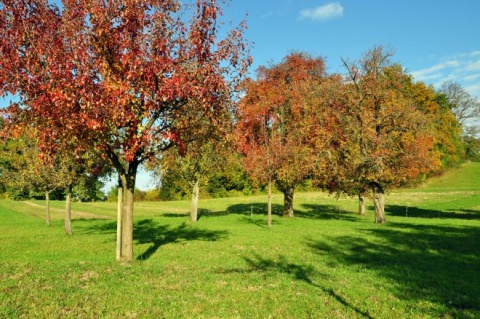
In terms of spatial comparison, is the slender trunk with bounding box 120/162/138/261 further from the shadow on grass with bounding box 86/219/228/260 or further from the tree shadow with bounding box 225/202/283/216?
the tree shadow with bounding box 225/202/283/216

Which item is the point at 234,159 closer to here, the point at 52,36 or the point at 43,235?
the point at 43,235

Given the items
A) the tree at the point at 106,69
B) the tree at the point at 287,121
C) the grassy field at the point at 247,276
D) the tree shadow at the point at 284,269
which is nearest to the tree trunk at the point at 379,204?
the tree at the point at 287,121

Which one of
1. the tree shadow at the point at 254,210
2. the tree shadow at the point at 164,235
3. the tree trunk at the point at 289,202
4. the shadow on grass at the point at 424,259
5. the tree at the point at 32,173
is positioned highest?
the tree at the point at 32,173

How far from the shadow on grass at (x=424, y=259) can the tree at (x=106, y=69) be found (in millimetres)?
8020

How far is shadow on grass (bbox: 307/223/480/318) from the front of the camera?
31.7ft

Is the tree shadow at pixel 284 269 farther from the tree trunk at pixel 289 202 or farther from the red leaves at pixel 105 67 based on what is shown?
the tree trunk at pixel 289 202

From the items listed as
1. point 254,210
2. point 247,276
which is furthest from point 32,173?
point 254,210

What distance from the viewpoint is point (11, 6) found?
11602mm

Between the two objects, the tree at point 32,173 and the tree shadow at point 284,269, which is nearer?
the tree shadow at point 284,269

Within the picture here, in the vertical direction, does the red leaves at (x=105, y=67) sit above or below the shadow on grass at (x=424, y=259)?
above

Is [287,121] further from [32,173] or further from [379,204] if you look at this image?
[32,173]

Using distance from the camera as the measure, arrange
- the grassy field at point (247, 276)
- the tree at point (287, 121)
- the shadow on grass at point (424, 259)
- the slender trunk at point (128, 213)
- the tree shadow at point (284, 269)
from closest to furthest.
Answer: the grassy field at point (247, 276), the shadow on grass at point (424, 259), the tree shadow at point (284, 269), the slender trunk at point (128, 213), the tree at point (287, 121)

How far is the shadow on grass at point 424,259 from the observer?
9672mm

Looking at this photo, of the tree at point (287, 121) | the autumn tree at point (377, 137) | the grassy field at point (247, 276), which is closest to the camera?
the grassy field at point (247, 276)
